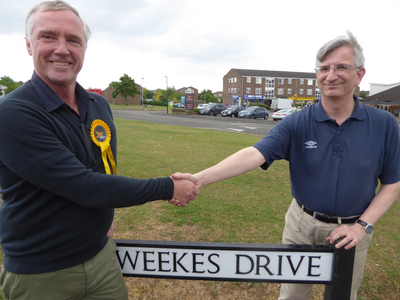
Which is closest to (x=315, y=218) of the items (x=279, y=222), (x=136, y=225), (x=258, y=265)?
(x=258, y=265)

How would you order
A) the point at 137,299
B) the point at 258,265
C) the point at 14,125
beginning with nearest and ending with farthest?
1. the point at 14,125
2. the point at 258,265
3. the point at 137,299

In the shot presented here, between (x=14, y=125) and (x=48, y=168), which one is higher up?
(x=14, y=125)

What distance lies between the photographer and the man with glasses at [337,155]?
1755 millimetres

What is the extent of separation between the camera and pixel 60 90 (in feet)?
5.04

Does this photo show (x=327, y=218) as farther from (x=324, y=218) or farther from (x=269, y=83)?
(x=269, y=83)

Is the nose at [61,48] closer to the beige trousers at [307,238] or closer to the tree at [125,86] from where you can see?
the beige trousers at [307,238]

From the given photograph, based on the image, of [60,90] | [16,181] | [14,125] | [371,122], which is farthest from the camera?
[371,122]

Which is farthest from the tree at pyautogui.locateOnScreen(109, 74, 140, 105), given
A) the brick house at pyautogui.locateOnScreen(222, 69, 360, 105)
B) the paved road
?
the paved road

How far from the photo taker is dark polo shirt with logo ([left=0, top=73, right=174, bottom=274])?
1.21m

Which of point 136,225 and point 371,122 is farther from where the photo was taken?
point 136,225

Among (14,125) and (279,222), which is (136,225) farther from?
(14,125)

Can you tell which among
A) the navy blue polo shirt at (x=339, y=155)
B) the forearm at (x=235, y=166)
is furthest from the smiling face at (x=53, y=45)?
the navy blue polo shirt at (x=339, y=155)

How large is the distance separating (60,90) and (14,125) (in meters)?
0.41

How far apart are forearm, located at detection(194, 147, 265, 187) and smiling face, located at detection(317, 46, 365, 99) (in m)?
0.62
